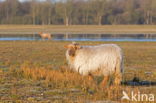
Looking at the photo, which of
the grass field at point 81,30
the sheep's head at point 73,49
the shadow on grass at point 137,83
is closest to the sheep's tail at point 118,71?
the shadow on grass at point 137,83

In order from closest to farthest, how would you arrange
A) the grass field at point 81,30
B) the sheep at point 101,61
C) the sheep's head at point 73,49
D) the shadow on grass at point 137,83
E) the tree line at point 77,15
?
the sheep at point 101,61 < the sheep's head at point 73,49 < the shadow on grass at point 137,83 < the grass field at point 81,30 < the tree line at point 77,15

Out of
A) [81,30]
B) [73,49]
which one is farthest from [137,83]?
[81,30]

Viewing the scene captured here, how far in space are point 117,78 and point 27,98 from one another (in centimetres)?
330

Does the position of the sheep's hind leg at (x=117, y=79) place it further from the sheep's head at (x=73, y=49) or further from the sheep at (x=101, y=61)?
the sheep's head at (x=73, y=49)

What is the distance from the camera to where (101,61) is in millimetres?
11609

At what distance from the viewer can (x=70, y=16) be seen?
81.8 meters

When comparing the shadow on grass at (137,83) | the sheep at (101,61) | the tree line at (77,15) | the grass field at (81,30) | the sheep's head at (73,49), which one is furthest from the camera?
the tree line at (77,15)

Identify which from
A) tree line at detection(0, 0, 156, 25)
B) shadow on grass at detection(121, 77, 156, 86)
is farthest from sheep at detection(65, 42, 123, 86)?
tree line at detection(0, 0, 156, 25)


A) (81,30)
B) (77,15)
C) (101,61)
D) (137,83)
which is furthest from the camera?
(77,15)

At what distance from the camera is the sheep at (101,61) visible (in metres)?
11.6

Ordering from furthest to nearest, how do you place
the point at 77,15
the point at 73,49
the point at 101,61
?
the point at 77,15
the point at 73,49
the point at 101,61

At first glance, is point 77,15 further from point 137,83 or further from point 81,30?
point 137,83

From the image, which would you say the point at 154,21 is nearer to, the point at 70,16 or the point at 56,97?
the point at 70,16

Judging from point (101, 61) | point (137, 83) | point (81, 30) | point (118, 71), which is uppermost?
point (101, 61)
